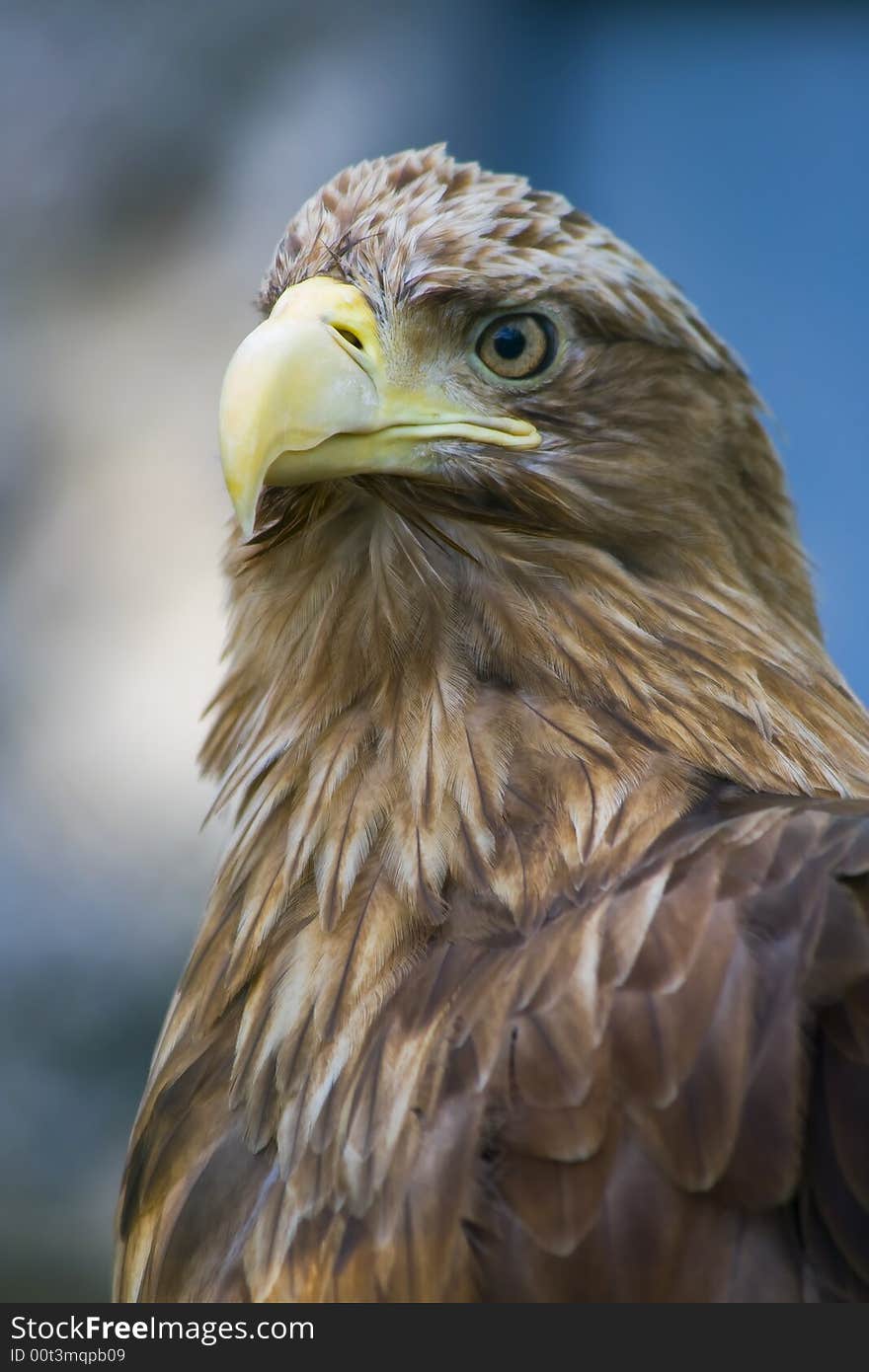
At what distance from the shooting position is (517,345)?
1.11 metres

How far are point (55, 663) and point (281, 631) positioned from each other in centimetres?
180

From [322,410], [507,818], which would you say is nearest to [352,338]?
[322,410]

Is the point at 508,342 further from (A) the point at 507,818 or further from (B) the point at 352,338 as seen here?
(A) the point at 507,818

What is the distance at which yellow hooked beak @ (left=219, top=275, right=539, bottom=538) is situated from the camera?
948 mm

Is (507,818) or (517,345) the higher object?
(517,345)

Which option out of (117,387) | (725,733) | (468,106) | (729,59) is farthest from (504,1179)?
(117,387)

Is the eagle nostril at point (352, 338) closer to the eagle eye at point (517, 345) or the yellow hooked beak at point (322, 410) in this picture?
the yellow hooked beak at point (322, 410)

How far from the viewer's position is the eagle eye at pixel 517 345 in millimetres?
1103

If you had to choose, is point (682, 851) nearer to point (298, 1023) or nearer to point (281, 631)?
point (298, 1023)

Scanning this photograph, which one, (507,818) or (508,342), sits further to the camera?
(508,342)

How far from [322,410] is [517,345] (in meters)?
0.22

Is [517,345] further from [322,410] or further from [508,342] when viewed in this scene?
[322,410]

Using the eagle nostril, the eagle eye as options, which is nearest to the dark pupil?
the eagle eye

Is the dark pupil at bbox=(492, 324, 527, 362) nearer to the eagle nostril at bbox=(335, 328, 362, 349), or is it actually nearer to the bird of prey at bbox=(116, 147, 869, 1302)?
the bird of prey at bbox=(116, 147, 869, 1302)
